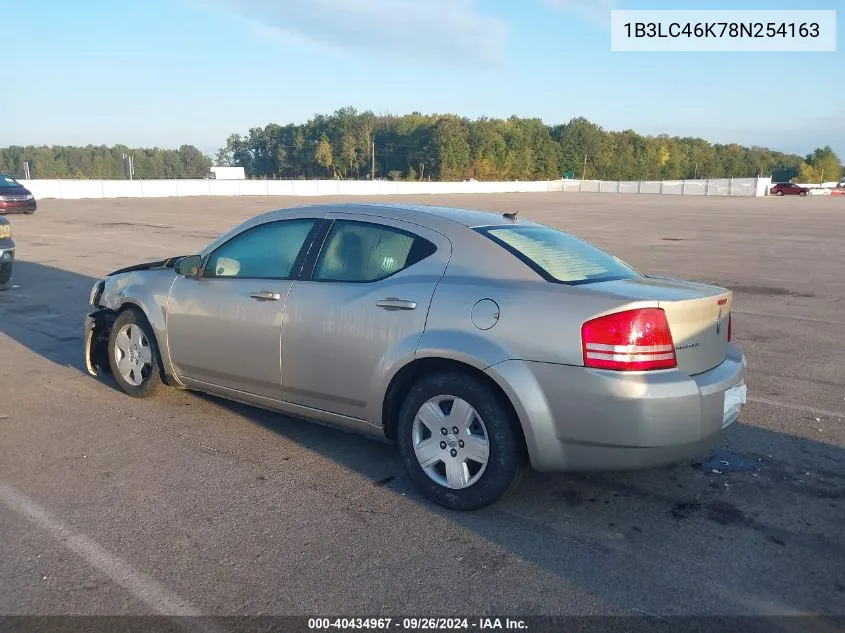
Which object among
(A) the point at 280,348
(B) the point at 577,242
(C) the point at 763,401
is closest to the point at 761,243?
(C) the point at 763,401

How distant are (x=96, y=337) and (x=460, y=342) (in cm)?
369

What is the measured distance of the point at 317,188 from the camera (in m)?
60.8

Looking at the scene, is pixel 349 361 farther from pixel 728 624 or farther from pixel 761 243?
pixel 761 243

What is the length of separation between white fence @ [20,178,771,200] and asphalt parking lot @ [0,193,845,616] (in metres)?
40.1

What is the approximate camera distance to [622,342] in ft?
11.5

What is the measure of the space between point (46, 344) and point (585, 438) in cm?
630

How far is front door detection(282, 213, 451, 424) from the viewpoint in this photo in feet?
13.3

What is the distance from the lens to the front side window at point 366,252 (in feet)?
13.9

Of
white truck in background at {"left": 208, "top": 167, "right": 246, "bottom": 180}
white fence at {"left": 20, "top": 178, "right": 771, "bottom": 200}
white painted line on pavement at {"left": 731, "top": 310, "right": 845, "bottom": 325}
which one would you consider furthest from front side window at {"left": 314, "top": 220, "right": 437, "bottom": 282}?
white truck in background at {"left": 208, "top": 167, "right": 246, "bottom": 180}

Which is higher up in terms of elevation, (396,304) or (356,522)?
(396,304)

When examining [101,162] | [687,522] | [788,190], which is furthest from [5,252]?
[101,162]

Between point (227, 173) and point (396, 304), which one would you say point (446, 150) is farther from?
point (396, 304)

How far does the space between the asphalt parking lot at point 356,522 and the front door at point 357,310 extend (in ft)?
1.78

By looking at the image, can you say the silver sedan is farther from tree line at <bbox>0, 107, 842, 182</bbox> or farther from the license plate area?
tree line at <bbox>0, 107, 842, 182</bbox>
